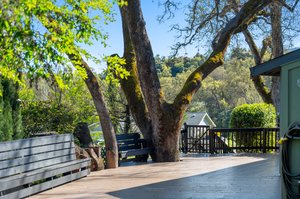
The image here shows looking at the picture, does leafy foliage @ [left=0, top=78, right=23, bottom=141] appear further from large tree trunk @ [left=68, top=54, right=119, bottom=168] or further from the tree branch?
the tree branch

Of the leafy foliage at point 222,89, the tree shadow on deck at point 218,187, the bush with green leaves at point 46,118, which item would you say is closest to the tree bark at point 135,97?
the bush with green leaves at point 46,118

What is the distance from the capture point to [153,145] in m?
10.9

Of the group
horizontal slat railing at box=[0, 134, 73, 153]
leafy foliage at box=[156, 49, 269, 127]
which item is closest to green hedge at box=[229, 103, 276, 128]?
horizontal slat railing at box=[0, 134, 73, 153]

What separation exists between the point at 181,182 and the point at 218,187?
802 millimetres

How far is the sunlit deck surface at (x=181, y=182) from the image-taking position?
617cm

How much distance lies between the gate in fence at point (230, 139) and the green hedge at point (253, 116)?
0.60 metres

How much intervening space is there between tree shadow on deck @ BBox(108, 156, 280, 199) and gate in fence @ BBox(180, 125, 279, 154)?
4.28m

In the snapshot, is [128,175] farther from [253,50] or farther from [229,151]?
[253,50]

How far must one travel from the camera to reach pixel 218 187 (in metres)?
6.72

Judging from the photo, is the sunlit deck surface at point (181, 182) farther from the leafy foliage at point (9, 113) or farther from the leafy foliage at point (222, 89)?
the leafy foliage at point (222, 89)

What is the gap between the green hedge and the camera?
13.7 metres

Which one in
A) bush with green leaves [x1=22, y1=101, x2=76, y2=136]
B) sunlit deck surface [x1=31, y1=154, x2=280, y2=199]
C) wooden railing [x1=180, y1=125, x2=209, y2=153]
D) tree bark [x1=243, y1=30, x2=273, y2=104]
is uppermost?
tree bark [x1=243, y1=30, x2=273, y2=104]

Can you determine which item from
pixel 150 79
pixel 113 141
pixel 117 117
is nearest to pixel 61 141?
pixel 113 141

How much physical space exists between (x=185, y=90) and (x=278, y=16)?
662 centimetres
